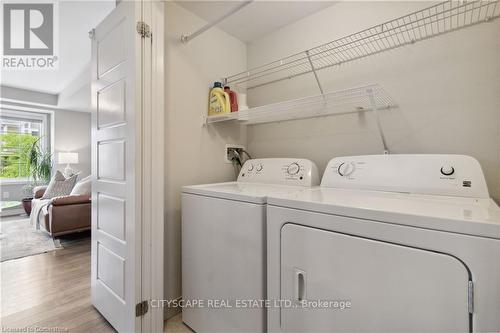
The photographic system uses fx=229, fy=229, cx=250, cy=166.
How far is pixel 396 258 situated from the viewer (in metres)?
0.72

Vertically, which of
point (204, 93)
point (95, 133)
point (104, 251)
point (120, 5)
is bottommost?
point (104, 251)

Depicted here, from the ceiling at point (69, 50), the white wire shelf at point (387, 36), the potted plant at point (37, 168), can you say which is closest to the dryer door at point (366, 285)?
the white wire shelf at point (387, 36)

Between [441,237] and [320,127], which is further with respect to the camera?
[320,127]

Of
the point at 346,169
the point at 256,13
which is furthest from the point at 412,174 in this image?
the point at 256,13

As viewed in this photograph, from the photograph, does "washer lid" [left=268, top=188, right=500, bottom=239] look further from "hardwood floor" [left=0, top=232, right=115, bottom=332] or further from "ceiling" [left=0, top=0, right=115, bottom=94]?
"ceiling" [left=0, top=0, right=115, bottom=94]

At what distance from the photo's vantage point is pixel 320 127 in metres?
1.69

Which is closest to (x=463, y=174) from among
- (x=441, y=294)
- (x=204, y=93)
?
(x=441, y=294)

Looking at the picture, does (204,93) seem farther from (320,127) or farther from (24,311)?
(24,311)

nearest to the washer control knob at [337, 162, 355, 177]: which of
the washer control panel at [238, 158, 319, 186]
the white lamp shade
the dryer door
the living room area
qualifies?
the washer control panel at [238, 158, 319, 186]

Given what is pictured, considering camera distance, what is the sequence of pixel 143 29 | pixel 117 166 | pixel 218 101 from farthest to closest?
pixel 218 101 → pixel 117 166 → pixel 143 29

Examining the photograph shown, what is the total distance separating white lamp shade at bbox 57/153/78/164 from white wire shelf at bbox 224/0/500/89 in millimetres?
4777

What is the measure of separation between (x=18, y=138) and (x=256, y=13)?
5.86 m

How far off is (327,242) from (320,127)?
1.04 metres

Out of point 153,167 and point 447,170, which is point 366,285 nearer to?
point 447,170
